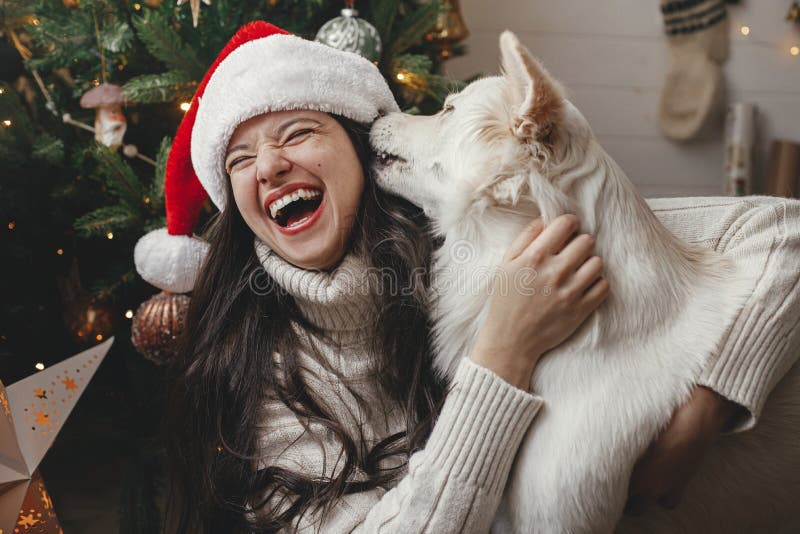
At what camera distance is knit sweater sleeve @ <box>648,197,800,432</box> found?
0.86m

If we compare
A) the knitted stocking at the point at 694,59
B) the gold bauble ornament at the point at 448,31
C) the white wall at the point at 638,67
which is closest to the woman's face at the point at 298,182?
the gold bauble ornament at the point at 448,31

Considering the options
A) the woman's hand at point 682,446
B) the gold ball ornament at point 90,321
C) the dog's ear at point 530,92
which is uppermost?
the dog's ear at point 530,92

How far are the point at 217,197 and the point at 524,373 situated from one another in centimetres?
65

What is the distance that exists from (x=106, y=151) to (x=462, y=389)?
3.15ft

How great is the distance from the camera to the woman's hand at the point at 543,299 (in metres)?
0.87

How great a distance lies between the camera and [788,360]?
92cm

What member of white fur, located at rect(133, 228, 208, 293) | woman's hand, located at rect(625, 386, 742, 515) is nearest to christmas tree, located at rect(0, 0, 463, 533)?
white fur, located at rect(133, 228, 208, 293)

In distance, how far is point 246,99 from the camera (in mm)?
1061

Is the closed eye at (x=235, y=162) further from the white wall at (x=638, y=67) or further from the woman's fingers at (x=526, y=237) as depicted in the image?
the white wall at (x=638, y=67)

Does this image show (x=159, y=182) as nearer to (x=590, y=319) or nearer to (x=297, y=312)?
(x=297, y=312)

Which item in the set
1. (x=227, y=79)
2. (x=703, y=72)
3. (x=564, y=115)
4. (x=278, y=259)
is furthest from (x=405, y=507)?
(x=703, y=72)

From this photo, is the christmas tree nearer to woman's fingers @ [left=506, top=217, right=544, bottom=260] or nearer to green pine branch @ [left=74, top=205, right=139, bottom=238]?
green pine branch @ [left=74, top=205, right=139, bottom=238]

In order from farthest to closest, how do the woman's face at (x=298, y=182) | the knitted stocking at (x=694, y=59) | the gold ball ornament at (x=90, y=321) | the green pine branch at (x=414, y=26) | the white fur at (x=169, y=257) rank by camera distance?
the knitted stocking at (x=694, y=59) < the gold ball ornament at (x=90, y=321) < the green pine branch at (x=414, y=26) < the white fur at (x=169, y=257) < the woman's face at (x=298, y=182)

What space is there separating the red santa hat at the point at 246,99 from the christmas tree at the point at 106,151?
22cm
